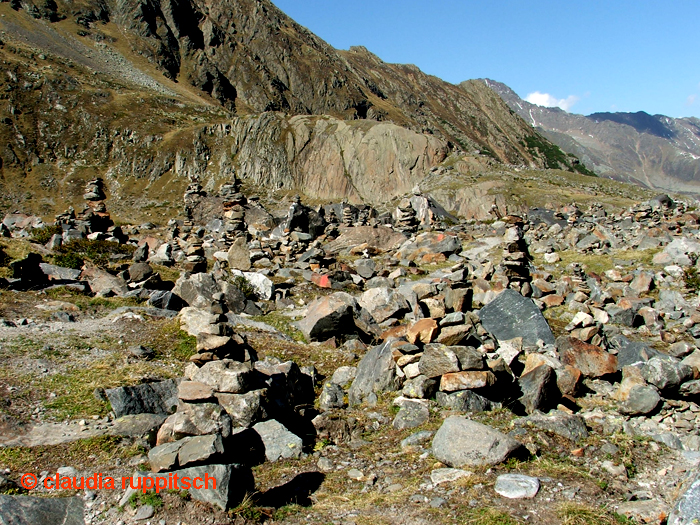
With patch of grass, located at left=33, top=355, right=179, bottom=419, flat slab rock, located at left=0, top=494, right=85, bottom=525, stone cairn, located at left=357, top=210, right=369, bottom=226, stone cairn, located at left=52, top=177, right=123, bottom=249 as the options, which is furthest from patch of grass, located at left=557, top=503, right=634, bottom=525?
stone cairn, located at left=357, top=210, right=369, bottom=226

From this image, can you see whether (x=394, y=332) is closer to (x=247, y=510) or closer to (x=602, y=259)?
(x=247, y=510)

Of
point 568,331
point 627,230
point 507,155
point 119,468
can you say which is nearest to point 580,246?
point 627,230

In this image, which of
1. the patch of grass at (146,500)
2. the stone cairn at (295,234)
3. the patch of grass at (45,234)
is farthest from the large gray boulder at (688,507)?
the patch of grass at (45,234)

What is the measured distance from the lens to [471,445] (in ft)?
19.0

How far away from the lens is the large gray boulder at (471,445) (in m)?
5.64

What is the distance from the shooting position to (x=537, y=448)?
19.8 feet

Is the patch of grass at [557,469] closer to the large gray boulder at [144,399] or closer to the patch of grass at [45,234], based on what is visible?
the large gray boulder at [144,399]

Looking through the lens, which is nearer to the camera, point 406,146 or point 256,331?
point 256,331

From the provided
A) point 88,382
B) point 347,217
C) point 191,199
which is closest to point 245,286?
point 88,382

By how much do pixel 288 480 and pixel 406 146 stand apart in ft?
172

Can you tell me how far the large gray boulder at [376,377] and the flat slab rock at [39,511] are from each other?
15.4ft

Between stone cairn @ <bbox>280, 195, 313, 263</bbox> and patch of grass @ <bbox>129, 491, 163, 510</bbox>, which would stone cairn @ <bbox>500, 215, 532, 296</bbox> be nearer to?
stone cairn @ <bbox>280, 195, 313, 263</bbox>

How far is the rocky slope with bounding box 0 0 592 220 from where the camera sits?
5575 cm

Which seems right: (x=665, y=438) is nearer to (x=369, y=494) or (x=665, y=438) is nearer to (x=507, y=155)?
(x=369, y=494)
